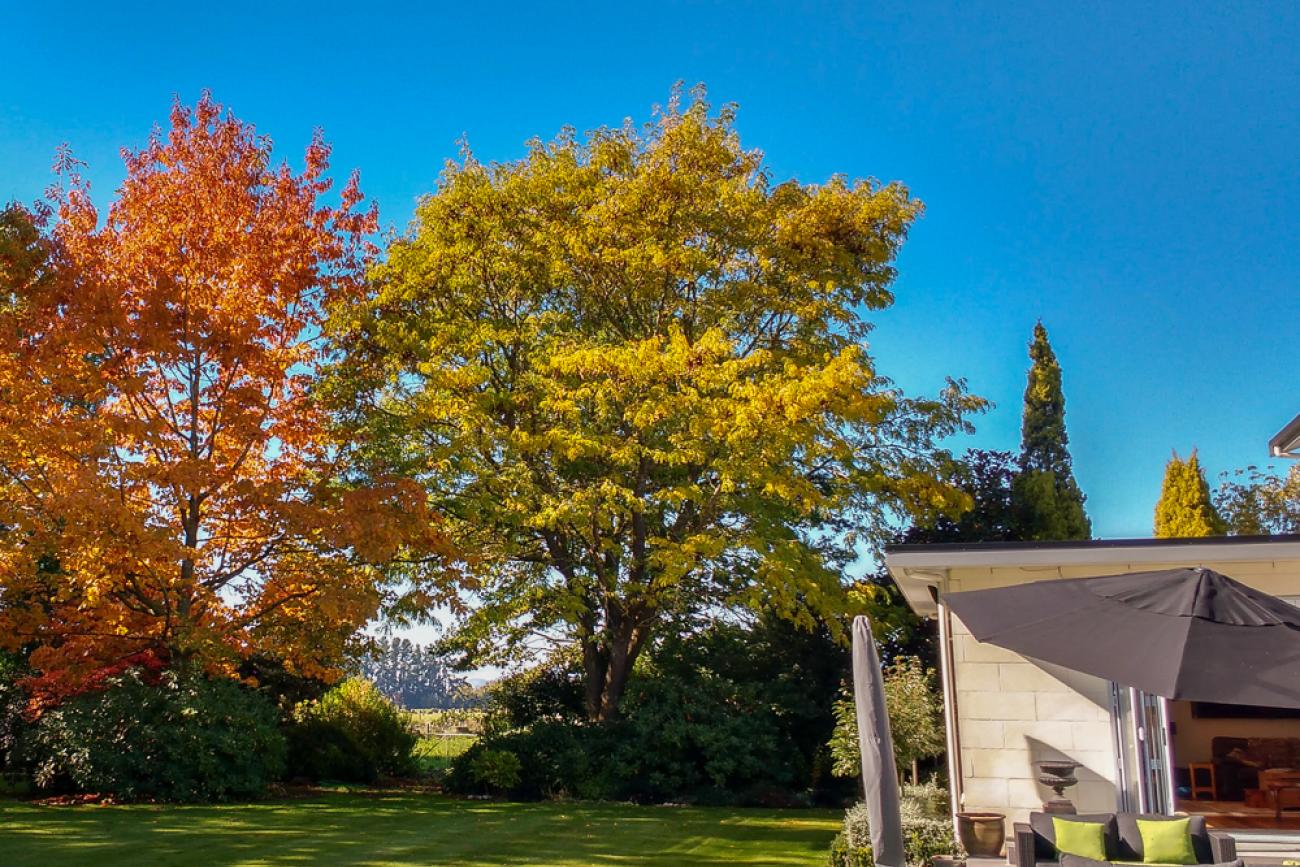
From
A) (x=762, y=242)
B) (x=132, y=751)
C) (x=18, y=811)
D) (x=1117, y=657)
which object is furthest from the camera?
(x=762, y=242)

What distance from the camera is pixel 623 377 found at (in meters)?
16.9

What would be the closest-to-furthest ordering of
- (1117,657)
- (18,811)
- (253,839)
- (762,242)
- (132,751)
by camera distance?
(1117,657)
(253,839)
(18,811)
(132,751)
(762,242)

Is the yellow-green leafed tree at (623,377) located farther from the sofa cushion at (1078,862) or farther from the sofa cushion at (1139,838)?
the sofa cushion at (1078,862)

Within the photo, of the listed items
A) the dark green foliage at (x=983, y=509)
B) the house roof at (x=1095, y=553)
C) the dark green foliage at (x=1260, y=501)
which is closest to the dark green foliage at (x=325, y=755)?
the dark green foliage at (x=983, y=509)

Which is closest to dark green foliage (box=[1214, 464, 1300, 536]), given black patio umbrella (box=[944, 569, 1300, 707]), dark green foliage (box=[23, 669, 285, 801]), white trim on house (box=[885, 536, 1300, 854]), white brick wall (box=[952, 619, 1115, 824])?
white trim on house (box=[885, 536, 1300, 854])

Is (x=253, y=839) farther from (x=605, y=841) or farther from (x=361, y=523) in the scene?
(x=361, y=523)

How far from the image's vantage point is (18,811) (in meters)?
13.0

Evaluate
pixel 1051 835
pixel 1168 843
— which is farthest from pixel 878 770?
pixel 1168 843

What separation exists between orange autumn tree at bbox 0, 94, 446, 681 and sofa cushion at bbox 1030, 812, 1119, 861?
10.2m

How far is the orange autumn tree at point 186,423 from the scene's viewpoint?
1428 cm

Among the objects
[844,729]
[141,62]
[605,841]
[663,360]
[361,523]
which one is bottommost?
[605,841]

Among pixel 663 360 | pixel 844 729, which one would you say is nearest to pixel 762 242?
pixel 663 360

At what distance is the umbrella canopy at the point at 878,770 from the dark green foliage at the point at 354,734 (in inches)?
564

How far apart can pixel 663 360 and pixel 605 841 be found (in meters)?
7.69
